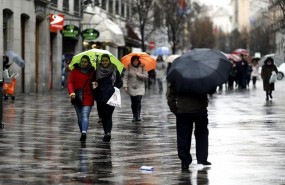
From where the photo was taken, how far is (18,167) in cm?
1178

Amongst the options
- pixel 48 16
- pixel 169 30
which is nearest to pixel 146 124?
pixel 48 16

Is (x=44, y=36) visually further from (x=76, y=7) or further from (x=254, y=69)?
(x=254, y=69)

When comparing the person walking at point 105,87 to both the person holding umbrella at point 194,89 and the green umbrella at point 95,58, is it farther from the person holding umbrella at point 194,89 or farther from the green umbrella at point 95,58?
the person holding umbrella at point 194,89

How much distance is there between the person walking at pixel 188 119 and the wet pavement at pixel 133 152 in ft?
0.64

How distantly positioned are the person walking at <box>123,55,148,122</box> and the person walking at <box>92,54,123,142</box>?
17.5ft

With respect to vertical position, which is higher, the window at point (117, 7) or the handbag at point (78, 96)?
the window at point (117, 7)

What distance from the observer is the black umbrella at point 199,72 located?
11531mm

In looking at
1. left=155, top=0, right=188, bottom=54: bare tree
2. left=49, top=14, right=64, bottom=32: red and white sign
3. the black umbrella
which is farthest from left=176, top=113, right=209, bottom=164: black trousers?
left=155, top=0, right=188, bottom=54: bare tree

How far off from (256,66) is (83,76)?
3997 cm

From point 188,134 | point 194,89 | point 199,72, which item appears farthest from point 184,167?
point 199,72

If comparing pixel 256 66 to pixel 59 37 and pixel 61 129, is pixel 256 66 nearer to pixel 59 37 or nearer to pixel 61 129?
pixel 59 37

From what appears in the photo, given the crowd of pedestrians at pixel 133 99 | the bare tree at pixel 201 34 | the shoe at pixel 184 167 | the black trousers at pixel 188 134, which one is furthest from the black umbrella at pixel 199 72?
the bare tree at pixel 201 34

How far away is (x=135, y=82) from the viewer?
21.3 m

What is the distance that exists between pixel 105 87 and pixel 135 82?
5.72 m
